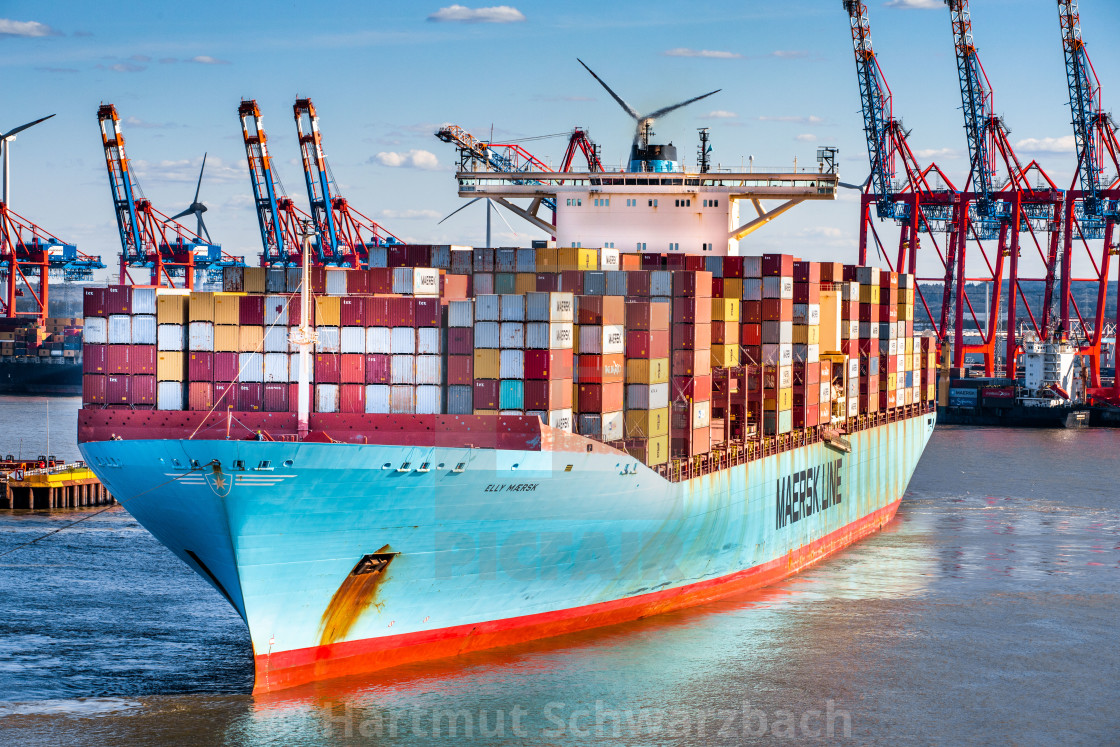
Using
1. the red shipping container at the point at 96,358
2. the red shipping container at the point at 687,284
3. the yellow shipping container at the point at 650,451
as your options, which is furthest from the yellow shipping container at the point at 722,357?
the red shipping container at the point at 96,358

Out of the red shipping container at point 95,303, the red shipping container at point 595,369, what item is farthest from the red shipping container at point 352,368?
the red shipping container at point 95,303

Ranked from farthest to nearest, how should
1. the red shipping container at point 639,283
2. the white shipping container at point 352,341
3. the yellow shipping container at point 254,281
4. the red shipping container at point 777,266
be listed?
the red shipping container at point 777,266
the red shipping container at point 639,283
the yellow shipping container at point 254,281
the white shipping container at point 352,341

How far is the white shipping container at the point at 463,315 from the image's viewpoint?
89.9 feet

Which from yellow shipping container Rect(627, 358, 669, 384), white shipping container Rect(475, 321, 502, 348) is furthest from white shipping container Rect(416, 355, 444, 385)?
yellow shipping container Rect(627, 358, 669, 384)

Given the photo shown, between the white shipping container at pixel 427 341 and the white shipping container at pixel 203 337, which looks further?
the white shipping container at pixel 203 337

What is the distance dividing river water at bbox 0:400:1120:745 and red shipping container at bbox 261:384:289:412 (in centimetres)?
570

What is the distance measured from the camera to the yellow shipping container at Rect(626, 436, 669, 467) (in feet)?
99.7

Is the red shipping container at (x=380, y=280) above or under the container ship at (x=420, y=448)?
above

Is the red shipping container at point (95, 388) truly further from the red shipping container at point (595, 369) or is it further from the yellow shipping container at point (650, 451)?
the yellow shipping container at point (650, 451)

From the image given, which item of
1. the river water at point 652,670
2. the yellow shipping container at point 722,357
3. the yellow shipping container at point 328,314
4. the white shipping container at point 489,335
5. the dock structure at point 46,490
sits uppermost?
the yellow shipping container at point 328,314

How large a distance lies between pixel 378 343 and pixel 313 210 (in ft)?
244

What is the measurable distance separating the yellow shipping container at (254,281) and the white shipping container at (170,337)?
528 centimetres

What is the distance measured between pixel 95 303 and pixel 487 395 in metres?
8.51

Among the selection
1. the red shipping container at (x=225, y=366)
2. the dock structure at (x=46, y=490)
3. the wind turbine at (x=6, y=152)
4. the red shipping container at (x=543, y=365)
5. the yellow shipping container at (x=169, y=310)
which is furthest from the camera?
the wind turbine at (x=6, y=152)
